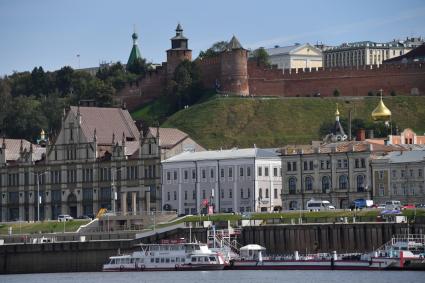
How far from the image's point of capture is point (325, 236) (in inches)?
4776

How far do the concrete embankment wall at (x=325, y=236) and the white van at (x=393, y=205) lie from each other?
28.2 feet

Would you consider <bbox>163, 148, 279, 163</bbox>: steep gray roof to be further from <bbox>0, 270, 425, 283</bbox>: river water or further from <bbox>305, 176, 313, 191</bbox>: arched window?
<bbox>0, 270, 425, 283</bbox>: river water

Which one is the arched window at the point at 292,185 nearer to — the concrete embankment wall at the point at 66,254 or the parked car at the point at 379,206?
the parked car at the point at 379,206

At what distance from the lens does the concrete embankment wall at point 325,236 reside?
11875cm

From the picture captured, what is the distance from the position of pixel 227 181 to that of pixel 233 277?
4800cm

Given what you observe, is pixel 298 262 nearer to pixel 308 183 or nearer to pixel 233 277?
pixel 233 277

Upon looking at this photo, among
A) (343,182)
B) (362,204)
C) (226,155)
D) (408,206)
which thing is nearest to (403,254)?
(408,206)

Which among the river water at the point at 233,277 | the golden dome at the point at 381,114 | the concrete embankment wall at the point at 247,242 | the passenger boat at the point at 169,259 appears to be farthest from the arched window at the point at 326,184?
the golden dome at the point at 381,114

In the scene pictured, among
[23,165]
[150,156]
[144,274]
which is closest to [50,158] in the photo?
[23,165]

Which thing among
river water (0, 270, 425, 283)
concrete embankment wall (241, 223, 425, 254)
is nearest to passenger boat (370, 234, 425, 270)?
river water (0, 270, 425, 283)

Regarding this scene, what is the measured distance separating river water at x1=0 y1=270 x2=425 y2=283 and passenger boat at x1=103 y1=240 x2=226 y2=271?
108 centimetres

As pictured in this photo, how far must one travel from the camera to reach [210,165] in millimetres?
158625

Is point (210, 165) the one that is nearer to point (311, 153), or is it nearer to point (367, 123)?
point (311, 153)

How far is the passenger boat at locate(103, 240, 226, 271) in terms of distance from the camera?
118 metres
